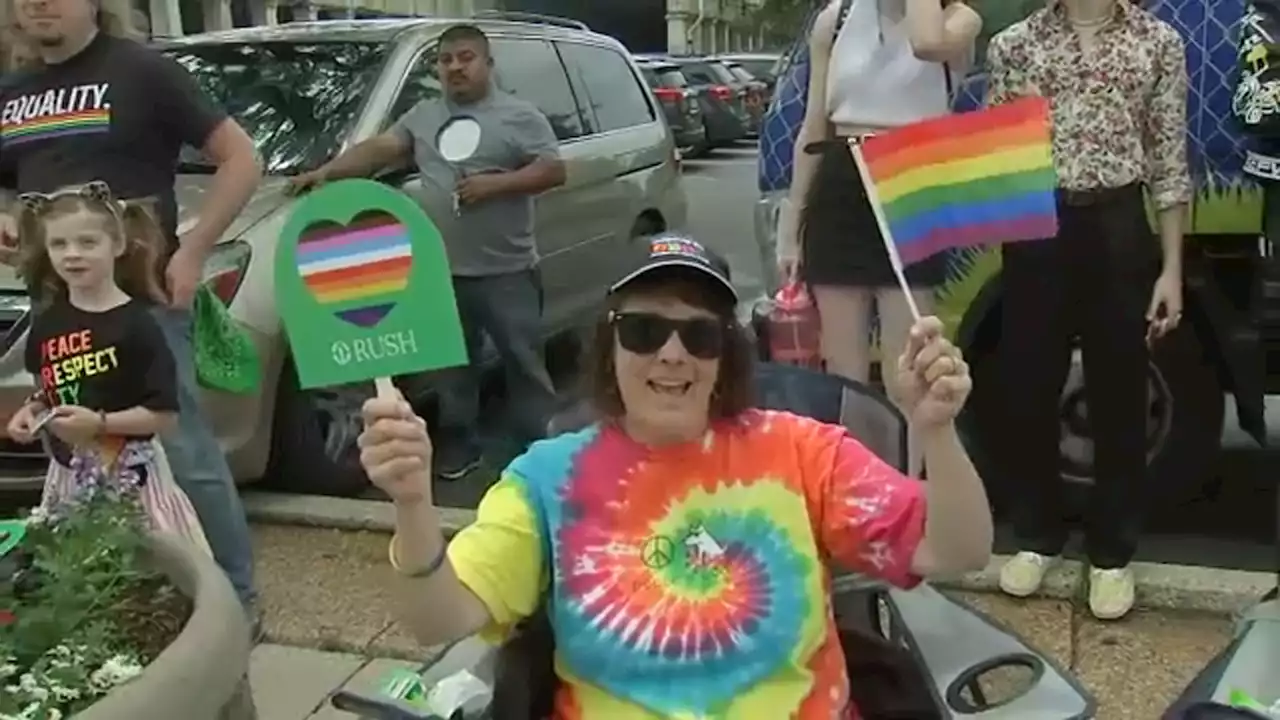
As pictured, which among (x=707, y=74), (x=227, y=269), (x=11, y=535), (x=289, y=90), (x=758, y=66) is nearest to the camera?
(x=11, y=535)

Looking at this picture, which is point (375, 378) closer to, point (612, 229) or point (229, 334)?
point (229, 334)

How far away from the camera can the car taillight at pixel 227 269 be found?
15.0ft

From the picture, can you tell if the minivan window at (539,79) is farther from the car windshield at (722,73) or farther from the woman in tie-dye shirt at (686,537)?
the car windshield at (722,73)

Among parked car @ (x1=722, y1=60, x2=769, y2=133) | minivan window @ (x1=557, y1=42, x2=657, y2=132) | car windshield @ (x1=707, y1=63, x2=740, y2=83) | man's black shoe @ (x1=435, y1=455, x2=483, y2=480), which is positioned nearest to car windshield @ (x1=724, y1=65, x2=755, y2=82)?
parked car @ (x1=722, y1=60, x2=769, y2=133)

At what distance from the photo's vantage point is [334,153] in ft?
17.3

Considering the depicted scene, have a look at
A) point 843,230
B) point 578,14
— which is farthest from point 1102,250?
point 578,14

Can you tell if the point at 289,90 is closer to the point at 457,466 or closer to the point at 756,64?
the point at 457,466

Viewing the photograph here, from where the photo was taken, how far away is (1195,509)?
4988mm

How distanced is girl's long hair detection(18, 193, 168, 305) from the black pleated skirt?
1.56 meters

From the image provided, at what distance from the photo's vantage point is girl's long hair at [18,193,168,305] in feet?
10.9

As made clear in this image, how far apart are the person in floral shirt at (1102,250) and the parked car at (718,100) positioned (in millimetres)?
17464

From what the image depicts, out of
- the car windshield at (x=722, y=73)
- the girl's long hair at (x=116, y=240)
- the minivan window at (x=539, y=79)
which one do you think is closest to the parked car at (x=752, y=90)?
the car windshield at (x=722, y=73)

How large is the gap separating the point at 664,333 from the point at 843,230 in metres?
1.56

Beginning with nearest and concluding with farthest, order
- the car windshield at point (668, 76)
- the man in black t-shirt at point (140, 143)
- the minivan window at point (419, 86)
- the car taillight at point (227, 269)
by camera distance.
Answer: the man in black t-shirt at point (140, 143)
the car taillight at point (227, 269)
the minivan window at point (419, 86)
the car windshield at point (668, 76)
